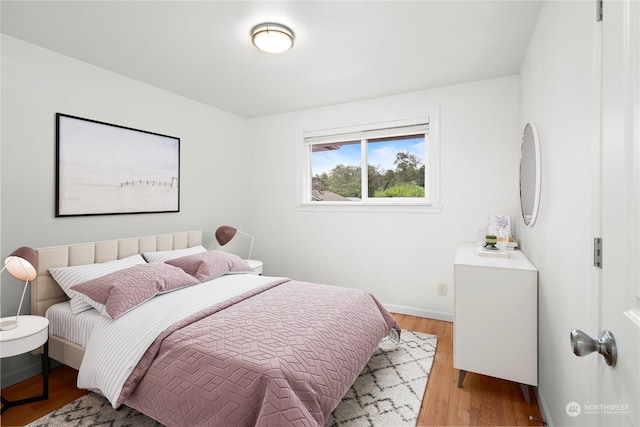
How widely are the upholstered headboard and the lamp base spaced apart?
351 mm

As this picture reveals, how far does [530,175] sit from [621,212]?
1.68m

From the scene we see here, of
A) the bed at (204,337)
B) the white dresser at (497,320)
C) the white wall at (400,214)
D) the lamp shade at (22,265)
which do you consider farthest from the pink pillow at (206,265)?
the white dresser at (497,320)

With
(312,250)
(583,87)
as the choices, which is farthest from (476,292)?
(312,250)

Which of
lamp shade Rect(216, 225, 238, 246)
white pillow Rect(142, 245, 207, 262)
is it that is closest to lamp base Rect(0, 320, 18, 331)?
white pillow Rect(142, 245, 207, 262)

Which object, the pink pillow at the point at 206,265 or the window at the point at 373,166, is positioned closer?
the pink pillow at the point at 206,265

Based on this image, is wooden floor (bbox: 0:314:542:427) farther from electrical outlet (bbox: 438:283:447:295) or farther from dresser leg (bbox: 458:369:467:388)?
electrical outlet (bbox: 438:283:447:295)

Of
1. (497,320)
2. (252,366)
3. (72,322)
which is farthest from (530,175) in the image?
(72,322)

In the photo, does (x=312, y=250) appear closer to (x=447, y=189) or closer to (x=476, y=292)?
(x=447, y=189)

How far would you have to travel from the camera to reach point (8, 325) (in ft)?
6.37

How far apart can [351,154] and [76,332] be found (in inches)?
123

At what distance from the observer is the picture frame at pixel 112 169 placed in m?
2.54

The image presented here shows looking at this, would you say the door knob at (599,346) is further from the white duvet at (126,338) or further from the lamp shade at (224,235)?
the lamp shade at (224,235)

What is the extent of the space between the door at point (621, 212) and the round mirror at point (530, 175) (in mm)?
1265

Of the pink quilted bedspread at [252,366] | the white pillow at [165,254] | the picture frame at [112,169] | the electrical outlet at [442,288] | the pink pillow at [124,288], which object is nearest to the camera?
the pink quilted bedspread at [252,366]
